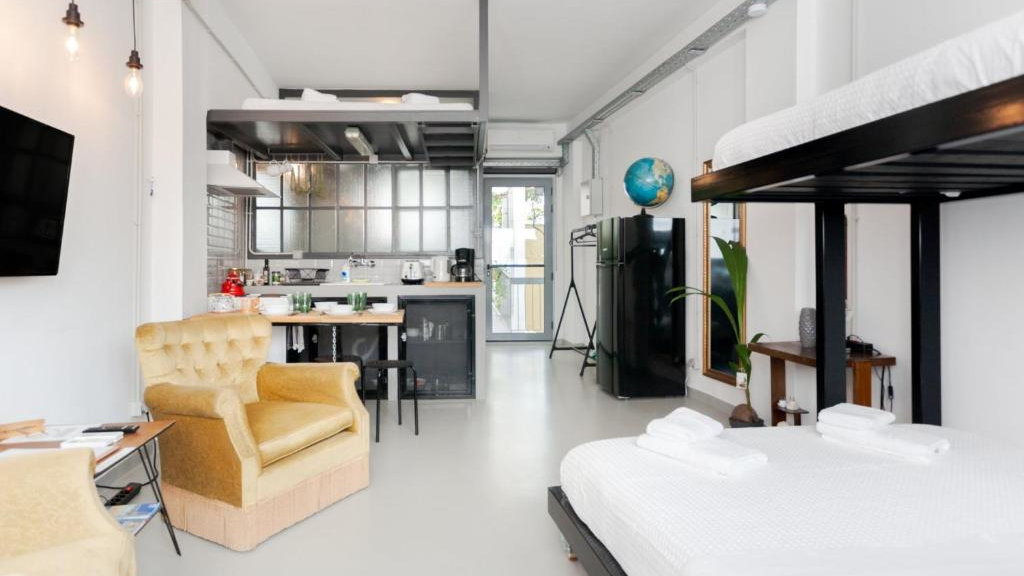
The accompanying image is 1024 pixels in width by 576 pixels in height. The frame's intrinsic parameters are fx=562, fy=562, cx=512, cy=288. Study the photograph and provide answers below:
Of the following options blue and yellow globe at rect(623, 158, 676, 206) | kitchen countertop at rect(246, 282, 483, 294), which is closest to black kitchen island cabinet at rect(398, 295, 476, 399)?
kitchen countertop at rect(246, 282, 483, 294)

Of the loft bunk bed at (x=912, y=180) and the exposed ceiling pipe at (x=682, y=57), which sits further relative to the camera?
the exposed ceiling pipe at (x=682, y=57)

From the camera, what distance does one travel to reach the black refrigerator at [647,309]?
5055 mm

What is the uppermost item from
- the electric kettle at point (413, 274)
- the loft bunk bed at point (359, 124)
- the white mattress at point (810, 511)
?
the loft bunk bed at point (359, 124)

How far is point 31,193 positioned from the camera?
2.24m

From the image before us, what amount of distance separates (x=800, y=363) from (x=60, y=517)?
10.7ft

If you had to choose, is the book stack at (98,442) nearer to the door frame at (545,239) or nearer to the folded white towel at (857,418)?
the folded white towel at (857,418)

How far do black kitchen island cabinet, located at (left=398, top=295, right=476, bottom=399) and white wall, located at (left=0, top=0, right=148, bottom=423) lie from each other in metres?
2.13

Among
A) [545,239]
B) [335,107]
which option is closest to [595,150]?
A: [545,239]

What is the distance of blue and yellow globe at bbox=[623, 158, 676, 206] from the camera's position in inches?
208

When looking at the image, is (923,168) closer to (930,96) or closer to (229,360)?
(930,96)

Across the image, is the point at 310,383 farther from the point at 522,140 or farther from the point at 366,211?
the point at 522,140

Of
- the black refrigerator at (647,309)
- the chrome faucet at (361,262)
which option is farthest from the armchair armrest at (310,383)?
the chrome faucet at (361,262)

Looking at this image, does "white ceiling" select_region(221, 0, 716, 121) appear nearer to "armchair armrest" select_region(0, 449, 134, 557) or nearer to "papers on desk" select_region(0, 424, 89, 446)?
"papers on desk" select_region(0, 424, 89, 446)

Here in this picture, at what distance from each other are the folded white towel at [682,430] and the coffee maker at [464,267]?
3.61 metres
